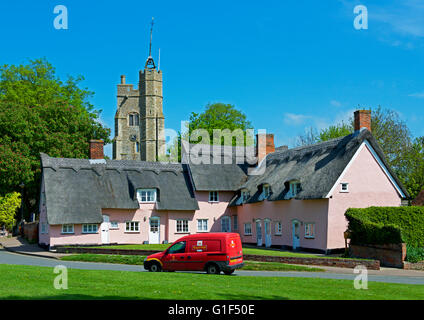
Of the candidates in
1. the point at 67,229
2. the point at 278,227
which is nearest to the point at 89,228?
the point at 67,229

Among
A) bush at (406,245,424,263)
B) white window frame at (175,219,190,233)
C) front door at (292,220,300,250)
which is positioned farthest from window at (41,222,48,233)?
bush at (406,245,424,263)

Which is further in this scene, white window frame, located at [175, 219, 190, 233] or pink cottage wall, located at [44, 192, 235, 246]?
white window frame, located at [175, 219, 190, 233]

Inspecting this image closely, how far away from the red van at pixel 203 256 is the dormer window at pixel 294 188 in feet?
50.2

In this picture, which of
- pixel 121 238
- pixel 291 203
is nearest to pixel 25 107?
pixel 121 238

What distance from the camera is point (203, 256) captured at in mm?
23547

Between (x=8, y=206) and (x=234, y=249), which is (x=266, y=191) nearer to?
(x=234, y=249)

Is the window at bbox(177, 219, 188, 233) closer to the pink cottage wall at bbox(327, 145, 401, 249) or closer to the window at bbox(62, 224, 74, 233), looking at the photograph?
the window at bbox(62, 224, 74, 233)

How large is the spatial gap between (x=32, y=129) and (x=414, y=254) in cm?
3998

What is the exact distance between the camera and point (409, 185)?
174 ft

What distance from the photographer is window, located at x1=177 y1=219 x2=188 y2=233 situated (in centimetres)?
4678

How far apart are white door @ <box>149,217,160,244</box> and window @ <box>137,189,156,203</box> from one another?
177 cm

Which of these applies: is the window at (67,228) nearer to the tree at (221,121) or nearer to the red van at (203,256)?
the red van at (203,256)

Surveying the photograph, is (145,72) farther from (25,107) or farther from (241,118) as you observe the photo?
(25,107)
